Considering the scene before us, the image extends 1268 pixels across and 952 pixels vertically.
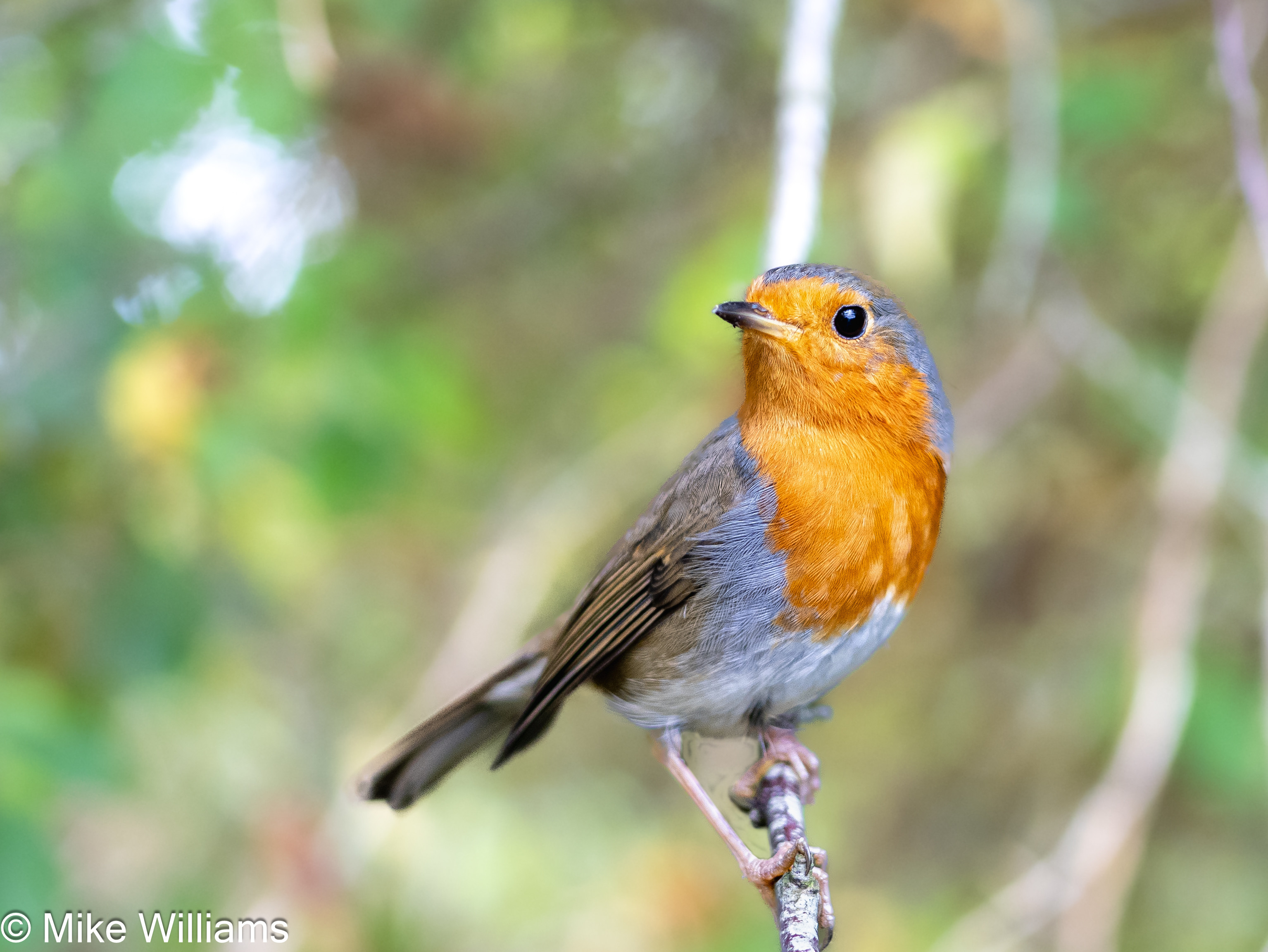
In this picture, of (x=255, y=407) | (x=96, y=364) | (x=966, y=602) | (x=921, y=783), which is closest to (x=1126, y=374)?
(x=966, y=602)

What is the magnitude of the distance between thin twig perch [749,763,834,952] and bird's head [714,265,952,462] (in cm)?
84

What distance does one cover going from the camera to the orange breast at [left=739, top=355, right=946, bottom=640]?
2344 millimetres

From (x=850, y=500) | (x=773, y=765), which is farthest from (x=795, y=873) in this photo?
(x=850, y=500)

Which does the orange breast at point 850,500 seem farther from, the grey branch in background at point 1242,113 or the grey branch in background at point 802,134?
the grey branch in background at point 1242,113

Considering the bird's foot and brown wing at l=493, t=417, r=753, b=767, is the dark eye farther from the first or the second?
the bird's foot

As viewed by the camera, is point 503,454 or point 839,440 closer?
point 839,440

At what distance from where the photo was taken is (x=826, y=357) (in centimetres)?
246

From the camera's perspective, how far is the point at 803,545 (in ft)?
7.76

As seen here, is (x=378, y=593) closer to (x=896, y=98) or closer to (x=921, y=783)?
(x=921, y=783)

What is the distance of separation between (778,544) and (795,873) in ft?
2.21

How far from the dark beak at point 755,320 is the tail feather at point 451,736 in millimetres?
1098

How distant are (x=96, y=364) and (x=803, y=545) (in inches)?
83.0

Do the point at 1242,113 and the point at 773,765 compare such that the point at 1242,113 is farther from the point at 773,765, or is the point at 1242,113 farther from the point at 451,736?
the point at 451,736

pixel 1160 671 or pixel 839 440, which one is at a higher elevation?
pixel 839 440
